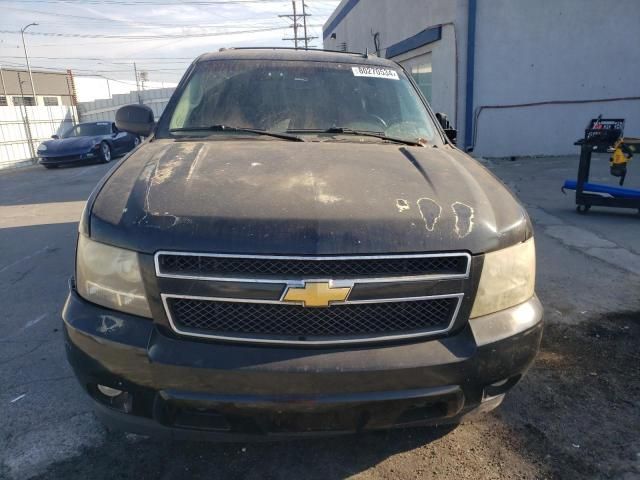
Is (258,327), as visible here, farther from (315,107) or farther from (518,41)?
(518,41)

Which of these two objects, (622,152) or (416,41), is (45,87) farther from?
(622,152)

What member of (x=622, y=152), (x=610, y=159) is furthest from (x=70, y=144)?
(x=622, y=152)

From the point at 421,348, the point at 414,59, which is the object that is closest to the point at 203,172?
the point at 421,348

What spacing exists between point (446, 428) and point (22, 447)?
84.5 inches

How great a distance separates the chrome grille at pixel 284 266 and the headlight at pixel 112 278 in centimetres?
13

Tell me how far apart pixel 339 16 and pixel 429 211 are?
2810 cm

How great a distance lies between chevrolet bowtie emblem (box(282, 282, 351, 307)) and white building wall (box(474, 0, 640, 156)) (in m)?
12.0

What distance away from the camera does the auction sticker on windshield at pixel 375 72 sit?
3502 mm

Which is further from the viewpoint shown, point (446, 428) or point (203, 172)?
point (446, 428)

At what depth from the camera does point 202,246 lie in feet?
5.87

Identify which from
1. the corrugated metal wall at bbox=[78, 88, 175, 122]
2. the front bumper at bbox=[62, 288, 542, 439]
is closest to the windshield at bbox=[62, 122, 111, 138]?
the corrugated metal wall at bbox=[78, 88, 175, 122]

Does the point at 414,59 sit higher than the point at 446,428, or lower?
higher

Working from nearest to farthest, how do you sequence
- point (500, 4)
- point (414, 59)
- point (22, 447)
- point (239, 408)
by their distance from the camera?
point (239, 408) < point (22, 447) < point (500, 4) < point (414, 59)

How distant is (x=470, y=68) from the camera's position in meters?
12.3
